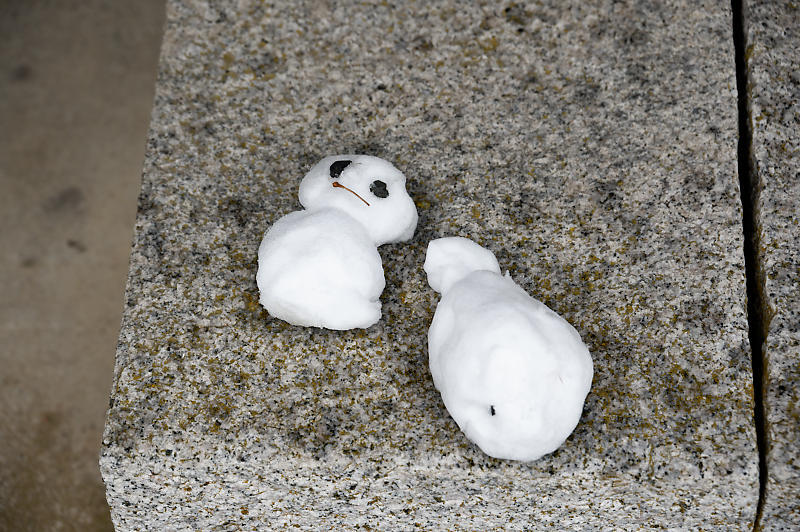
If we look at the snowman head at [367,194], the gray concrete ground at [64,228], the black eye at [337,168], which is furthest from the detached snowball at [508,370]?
the gray concrete ground at [64,228]

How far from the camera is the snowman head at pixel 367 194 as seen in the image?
1.35m

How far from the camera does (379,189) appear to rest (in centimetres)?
136

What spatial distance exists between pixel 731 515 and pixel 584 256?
52 centimetres

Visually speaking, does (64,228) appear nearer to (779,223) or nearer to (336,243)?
(336,243)

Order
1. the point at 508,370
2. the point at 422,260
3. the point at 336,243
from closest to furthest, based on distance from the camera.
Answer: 1. the point at 508,370
2. the point at 336,243
3. the point at 422,260

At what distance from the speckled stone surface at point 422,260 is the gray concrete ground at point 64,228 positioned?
83 centimetres

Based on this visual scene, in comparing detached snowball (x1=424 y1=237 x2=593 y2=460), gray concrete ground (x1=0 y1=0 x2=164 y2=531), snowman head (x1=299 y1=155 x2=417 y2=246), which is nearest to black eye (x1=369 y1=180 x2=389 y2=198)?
snowman head (x1=299 y1=155 x2=417 y2=246)

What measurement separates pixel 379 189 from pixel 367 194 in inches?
1.0

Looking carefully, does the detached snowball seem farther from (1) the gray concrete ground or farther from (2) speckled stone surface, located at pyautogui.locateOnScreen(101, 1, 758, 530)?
(1) the gray concrete ground

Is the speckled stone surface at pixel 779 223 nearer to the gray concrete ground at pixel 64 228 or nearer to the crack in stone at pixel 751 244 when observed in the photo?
the crack in stone at pixel 751 244

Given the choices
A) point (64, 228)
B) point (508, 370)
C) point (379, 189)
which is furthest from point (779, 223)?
point (64, 228)

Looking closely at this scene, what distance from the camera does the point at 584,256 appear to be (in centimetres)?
141

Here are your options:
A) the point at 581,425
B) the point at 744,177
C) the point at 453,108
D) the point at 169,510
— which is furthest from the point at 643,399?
the point at 169,510

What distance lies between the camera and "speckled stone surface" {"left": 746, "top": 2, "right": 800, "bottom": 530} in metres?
1.23
